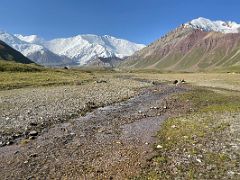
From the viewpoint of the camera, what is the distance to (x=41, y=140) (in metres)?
26.1

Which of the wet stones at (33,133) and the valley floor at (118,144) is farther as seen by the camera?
the wet stones at (33,133)

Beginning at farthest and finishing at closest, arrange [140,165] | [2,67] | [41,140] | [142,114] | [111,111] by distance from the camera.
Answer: [2,67] < [111,111] < [142,114] < [41,140] < [140,165]

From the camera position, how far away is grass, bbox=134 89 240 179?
1798 cm

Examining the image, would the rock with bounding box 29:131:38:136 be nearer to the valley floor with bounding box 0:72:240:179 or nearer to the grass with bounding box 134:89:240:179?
the valley floor with bounding box 0:72:240:179

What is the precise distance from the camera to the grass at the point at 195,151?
18.0 metres

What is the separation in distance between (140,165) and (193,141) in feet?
17.9

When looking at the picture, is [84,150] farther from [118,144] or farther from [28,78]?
[28,78]

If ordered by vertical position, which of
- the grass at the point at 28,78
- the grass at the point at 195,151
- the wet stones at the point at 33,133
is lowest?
the grass at the point at 28,78

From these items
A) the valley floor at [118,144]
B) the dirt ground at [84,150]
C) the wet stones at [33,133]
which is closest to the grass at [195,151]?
the valley floor at [118,144]

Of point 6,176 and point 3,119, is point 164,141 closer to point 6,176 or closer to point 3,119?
point 6,176

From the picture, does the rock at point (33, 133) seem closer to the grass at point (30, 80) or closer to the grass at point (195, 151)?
the grass at point (195, 151)

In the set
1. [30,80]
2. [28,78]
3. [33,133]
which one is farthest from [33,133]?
[28,78]

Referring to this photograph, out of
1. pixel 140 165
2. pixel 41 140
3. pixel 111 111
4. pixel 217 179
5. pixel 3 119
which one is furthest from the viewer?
pixel 111 111

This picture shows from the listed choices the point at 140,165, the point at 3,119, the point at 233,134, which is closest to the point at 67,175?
the point at 140,165
